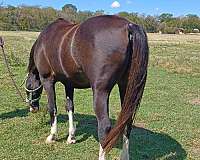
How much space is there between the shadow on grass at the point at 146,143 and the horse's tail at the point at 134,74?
4.38 ft

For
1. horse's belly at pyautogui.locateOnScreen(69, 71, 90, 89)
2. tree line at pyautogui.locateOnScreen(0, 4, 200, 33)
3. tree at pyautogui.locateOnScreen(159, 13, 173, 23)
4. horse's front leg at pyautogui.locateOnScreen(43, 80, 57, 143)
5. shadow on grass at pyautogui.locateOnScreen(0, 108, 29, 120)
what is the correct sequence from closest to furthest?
horse's belly at pyautogui.locateOnScreen(69, 71, 90, 89)
horse's front leg at pyautogui.locateOnScreen(43, 80, 57, 143)
shadow on grass at pyautogui.locateOnScreen(0, 108, 29, 120)
tree line at pyautogui.locateOnScreen(0, 4, 200, 33)
tree at pyautogui.locateOnScreen(159, 13, 173, 23)

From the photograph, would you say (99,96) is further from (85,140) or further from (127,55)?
(85,140)

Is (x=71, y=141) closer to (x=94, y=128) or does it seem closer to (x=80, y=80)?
(x=94, y=128)

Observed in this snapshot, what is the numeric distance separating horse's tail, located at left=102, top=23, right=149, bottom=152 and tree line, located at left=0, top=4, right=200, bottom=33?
31.1m

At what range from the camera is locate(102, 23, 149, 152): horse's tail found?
4887 mm

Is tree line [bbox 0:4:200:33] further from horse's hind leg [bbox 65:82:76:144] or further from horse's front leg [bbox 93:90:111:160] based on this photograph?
horse's front leg [bbox 93:90:111:160]

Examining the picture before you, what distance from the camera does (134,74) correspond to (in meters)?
4.95

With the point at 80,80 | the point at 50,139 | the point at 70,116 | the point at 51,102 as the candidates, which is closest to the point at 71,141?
the point at 50,139

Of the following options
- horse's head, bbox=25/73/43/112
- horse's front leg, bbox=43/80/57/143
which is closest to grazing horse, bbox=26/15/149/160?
horse's front leg, bbox=43/80/57/143

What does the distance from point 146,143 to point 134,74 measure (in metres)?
2.22

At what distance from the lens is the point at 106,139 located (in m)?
4.80

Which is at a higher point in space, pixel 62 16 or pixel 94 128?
pixel 62 16

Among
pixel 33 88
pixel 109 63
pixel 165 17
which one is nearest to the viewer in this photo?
pixel 109 63

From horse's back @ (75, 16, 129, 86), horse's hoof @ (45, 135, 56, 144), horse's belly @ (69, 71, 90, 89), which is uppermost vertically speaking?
horse's back @ (75, 16, 129, 86)
